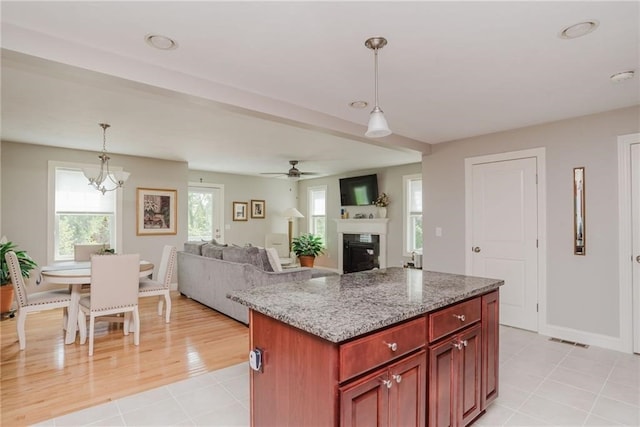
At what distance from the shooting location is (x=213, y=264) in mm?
4676

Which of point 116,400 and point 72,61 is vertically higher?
point 72,61

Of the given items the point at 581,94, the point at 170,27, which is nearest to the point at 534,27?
the point at 581,94

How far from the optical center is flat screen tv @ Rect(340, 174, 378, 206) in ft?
24.3

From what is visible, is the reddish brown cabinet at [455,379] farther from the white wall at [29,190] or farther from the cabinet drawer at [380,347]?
the white wall at [29,190]

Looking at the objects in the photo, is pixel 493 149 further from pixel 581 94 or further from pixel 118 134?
pixel 118 134

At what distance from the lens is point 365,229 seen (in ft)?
24.8

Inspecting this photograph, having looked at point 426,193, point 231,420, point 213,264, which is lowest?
point 231,420

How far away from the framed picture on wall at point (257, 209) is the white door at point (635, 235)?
22.6 ft

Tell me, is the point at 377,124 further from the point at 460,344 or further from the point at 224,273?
the point at 224,273

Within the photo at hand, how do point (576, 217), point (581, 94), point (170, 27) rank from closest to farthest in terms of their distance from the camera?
point (170, 27) < point (581, 94) < point (576, 217)

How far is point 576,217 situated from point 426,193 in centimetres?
179

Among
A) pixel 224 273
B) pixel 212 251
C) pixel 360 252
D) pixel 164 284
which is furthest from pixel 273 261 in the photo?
pixel 360 252

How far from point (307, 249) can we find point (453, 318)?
6457mm

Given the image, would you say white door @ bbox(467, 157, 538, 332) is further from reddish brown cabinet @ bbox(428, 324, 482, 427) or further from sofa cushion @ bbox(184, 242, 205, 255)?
sofa cushion @ bbox(184, 242, 205, 255)
